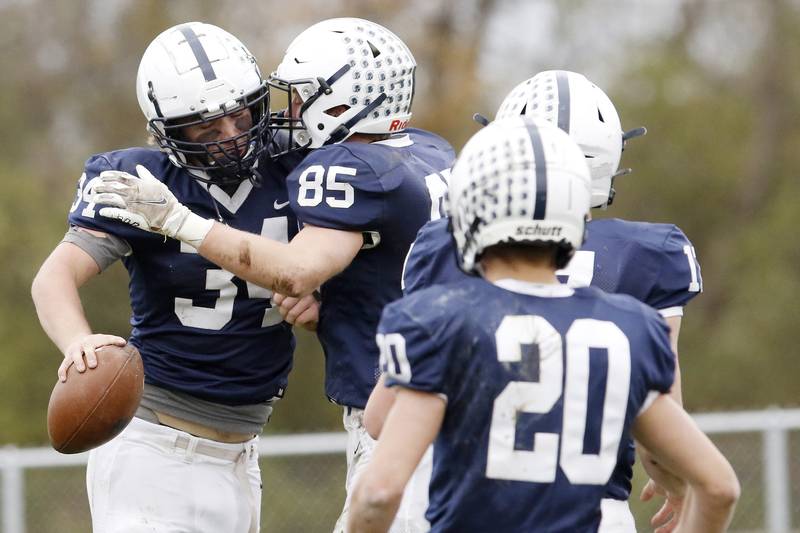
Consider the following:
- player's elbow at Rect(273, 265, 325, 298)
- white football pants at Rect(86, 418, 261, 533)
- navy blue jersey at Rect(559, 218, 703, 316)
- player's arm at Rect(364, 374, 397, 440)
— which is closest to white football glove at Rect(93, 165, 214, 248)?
player's elbow at Rect(273, 265, 325, 298)

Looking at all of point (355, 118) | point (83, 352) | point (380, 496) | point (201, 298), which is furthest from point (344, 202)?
point (380, 496)

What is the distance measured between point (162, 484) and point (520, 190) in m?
1.82

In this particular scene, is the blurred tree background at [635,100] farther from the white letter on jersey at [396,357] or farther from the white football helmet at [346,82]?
the white letter on jersey at [396,357]

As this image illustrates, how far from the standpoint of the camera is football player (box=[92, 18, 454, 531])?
11.5ft

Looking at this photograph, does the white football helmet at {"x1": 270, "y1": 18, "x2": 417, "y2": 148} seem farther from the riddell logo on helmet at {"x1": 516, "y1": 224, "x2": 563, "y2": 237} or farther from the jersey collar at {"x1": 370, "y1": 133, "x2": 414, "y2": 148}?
the riddell logo on helmet at {"x1": 516, "y1": 224, "x2": 563, "y2": 237}

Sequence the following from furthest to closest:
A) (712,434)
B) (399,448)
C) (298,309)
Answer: (712,434) → (298,309) → (399,448)

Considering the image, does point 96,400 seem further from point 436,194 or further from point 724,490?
point 724,490

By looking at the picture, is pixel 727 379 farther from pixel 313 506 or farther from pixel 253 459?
pixel 253 459

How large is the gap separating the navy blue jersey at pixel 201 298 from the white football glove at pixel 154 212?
1.08ft

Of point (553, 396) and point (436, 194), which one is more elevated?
point (553, 396)

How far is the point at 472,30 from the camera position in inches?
591

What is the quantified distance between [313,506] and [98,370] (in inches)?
185

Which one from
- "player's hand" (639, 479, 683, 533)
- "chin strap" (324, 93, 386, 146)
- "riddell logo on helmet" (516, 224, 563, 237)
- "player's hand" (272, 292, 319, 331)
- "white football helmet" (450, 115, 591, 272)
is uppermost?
"white football helmet" (450, 115, 591, 272)

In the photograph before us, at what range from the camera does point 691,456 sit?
2.65m
